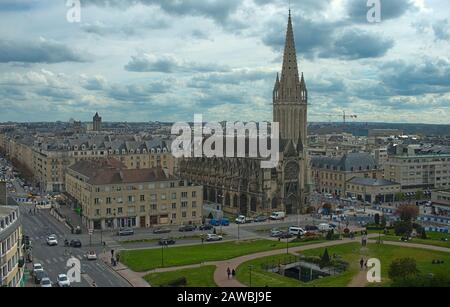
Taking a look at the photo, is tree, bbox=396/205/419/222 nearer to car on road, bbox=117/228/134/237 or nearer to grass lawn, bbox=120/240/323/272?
grass lawn, bbox=120/240/323/272

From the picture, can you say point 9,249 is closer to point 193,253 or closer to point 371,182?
point 193,253

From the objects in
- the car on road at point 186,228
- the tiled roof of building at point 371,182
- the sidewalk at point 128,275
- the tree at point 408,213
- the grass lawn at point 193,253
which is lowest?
the sidewalk at point 128,275

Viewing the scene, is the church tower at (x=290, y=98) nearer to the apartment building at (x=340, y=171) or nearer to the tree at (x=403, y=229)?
the apartment building at (x=340, y=171)

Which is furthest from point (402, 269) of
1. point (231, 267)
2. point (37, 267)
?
point (37, 267)

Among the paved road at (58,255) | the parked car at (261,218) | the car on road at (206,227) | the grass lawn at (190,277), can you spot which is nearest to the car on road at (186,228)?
the car on road at (206,227)
